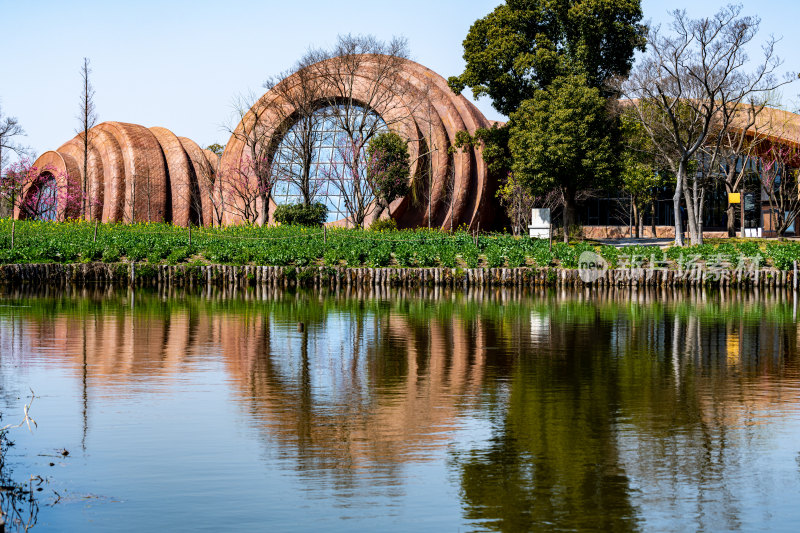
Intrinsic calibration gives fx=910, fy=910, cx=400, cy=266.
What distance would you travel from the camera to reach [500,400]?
9797 mm

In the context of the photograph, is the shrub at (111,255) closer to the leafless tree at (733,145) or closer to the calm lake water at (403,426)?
the calm lake water at (403,426)

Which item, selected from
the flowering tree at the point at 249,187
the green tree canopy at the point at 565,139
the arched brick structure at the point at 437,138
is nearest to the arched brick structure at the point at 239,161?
A: the arched brick structure at the point at 437,138

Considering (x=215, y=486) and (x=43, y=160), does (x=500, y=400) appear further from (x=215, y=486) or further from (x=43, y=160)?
(x=43, y=160)

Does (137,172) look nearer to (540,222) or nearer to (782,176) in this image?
(540,222)

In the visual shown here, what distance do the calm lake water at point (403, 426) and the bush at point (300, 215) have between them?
26211mm

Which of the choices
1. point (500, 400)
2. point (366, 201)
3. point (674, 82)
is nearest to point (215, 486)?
point (500, 400)

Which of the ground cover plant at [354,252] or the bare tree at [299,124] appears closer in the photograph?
the ground cover plant at [354,252]

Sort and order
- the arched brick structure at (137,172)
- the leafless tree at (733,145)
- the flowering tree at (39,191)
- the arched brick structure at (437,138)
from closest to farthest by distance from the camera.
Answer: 1. the leafless tree at (733,145)
2. the arched brick structure at (437,138)
3. the flowering tree at (39,191)
4. the arched brick structure at (137,172)

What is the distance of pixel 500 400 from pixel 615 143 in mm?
32863

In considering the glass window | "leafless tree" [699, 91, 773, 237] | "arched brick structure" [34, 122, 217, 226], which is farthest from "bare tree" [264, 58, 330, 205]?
"leafless tree" [699, 91, 773, 237]

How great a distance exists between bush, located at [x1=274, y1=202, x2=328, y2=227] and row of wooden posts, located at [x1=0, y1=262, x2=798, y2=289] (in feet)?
45.8

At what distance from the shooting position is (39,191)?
63.9 meters

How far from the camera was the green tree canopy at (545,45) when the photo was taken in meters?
39.7

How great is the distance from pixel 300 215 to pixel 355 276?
49.0ft
